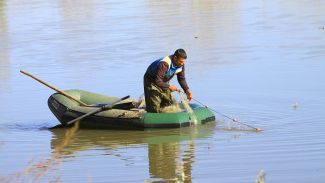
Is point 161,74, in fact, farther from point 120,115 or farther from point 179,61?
point 120,115

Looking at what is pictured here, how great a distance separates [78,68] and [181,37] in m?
5.12

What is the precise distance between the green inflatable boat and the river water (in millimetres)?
→ 140

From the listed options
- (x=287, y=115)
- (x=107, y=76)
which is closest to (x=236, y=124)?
(x=287, y=115)

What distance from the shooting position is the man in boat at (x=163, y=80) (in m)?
11.8

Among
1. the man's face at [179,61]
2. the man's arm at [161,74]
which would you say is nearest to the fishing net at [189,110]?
the man's arm at [161,74]

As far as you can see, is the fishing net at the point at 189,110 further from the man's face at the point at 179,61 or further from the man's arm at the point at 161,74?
the man's face at the point at 179,61

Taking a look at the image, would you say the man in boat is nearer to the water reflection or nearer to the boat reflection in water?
the boat reflection in water

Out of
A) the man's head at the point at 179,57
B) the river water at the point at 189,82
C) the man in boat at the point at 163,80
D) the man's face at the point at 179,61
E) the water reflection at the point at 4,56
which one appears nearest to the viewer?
the river water at the point at 189,82

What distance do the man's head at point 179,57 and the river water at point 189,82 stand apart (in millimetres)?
925

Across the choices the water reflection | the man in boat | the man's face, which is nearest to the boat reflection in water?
the man in boat

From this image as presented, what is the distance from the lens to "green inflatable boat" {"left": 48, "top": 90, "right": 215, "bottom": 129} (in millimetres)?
11820

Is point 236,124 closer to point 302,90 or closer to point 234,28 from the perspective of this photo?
point 302,90

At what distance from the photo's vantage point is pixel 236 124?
478 inches

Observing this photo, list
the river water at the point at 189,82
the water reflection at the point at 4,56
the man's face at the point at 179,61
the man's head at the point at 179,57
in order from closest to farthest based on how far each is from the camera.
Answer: the river water at the point at 189,82, the man's head at the point at 179,57, the man's face at the point at 179,61, the water reflection at the point at 4,56
